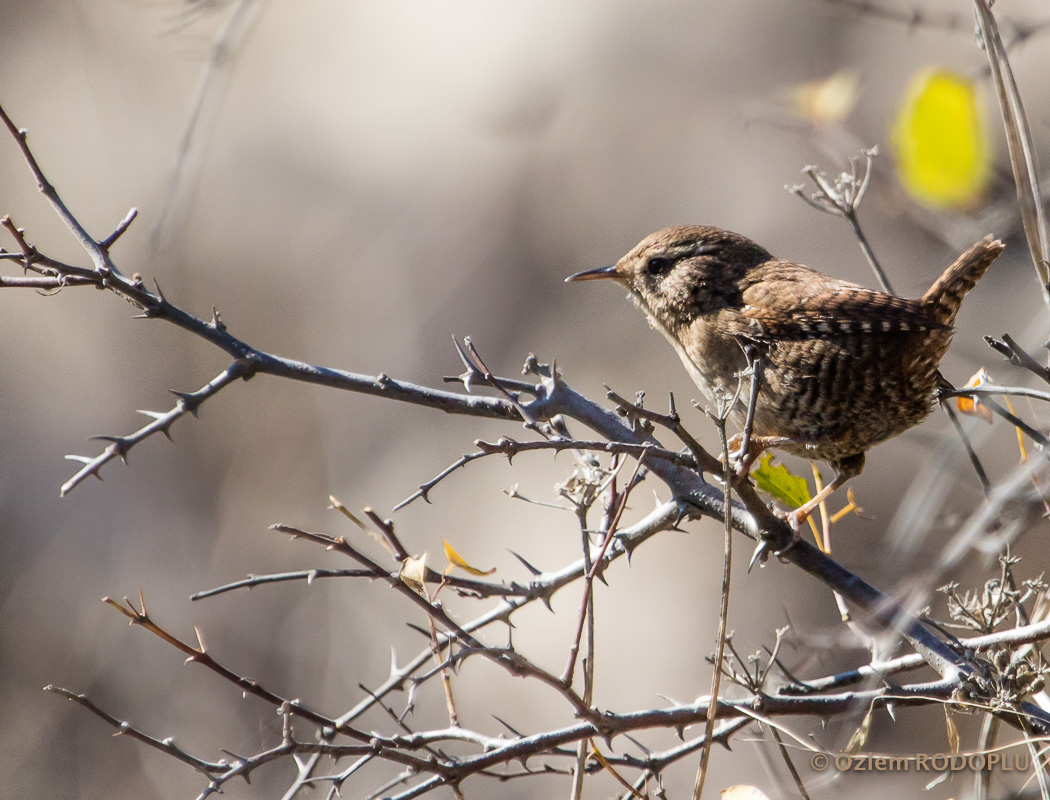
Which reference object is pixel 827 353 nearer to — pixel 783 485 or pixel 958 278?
pixel 958 278

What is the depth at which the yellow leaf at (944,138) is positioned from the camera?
2.22m

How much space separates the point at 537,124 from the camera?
6152 mm

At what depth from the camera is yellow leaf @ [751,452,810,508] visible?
245cm

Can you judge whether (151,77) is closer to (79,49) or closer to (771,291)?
(79,49)

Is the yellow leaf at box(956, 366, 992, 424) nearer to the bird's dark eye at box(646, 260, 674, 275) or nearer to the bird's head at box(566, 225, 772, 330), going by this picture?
the bird's head at box(566, 225, 772, 330)

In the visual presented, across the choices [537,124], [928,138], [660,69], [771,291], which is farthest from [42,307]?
[928,138]

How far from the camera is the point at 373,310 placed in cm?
610

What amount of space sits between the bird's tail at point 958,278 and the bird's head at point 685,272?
2.11 ft

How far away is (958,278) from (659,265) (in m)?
1.01

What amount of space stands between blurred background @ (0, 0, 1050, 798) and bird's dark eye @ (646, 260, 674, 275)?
170 centimetres

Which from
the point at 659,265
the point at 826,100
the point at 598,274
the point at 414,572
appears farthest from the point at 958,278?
the point at 414,572

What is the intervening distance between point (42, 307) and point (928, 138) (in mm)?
6201
